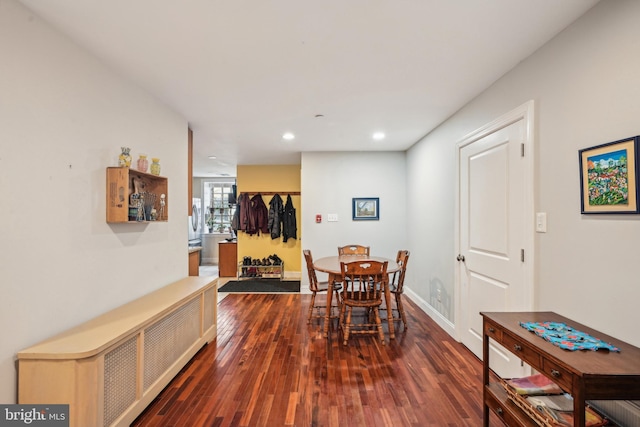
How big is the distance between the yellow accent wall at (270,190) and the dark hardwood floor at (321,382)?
2715 mm

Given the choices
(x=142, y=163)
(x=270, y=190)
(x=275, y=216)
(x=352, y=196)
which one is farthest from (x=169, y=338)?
(x=270, y=190)

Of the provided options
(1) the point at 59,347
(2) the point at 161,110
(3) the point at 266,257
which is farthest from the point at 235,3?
(3) the point at 266,257

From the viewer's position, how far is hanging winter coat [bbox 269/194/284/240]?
593 cm

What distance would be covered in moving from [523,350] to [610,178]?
93 centimetres

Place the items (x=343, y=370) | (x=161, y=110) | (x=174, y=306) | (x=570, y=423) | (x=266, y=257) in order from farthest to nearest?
(x=266, y=257)
(x=161, y=110)
(x=343, y=370)
(x=174, y=306)
(x=570, y=423)

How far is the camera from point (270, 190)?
611cm

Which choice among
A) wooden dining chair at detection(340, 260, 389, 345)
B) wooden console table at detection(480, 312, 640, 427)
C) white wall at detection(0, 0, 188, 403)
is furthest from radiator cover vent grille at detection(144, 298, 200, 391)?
wooden console table at detection(480, 312, 640, 427)

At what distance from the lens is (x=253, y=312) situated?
397cm

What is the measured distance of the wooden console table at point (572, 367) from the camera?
1.07 meters

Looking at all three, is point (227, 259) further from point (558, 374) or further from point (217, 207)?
point (558, 374)

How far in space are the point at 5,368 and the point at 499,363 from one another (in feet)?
10.2

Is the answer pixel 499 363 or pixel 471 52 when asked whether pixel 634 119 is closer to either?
pixel 471 52

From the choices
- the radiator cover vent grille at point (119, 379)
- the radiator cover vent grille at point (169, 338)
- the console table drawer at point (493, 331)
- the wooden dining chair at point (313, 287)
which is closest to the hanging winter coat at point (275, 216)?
the wooden dining chair at point (313, 287)

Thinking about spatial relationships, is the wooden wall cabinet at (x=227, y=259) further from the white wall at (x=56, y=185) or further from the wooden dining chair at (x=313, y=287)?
the white wall at (x=56, y=185)
